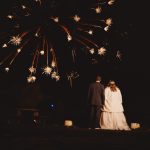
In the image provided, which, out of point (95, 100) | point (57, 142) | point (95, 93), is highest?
point (95, 93)

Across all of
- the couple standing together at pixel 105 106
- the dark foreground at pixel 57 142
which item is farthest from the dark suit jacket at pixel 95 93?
the dark foreground at pixel 57 142

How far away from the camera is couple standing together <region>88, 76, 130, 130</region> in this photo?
1809 centimetres

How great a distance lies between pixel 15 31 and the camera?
67.3 ft

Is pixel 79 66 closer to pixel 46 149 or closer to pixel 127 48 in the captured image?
pixel 127 48

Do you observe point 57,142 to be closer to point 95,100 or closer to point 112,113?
point 95,100

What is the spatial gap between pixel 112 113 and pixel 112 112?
4 cm

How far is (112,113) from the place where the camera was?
18828 mm

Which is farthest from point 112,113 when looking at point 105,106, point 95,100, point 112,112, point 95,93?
point 95,93

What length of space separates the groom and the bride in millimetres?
383

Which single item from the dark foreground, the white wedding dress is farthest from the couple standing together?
the dark foreground

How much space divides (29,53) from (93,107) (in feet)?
20.6

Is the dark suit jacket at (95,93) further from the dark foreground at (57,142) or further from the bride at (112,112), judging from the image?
the dark foreground at (57,142)

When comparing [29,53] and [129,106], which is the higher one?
[29,53]

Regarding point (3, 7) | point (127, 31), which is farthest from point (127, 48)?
point (3, 7)
